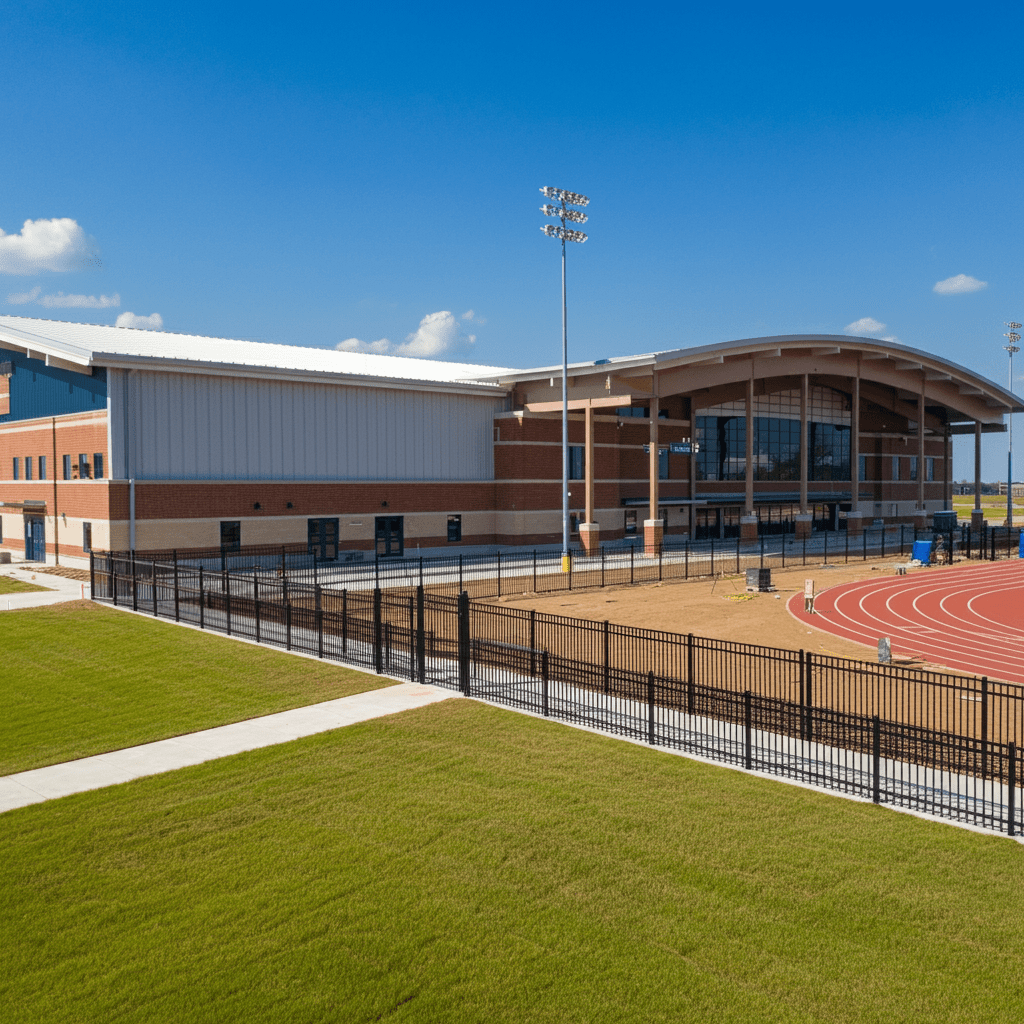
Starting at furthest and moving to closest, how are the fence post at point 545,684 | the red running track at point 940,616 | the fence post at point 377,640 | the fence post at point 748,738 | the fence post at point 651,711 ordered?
the red running track at point 940,616, the fence post at point 377,640, the fence post at point 545,684, the fence post at point 651,711, the fence post at point 748,738

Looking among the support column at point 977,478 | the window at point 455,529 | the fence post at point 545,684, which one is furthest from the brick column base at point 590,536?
the support column at point 977,478

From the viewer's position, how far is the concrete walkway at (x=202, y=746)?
1302cm

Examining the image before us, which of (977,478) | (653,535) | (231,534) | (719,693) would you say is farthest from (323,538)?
(977,478)

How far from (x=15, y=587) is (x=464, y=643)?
26.0 m

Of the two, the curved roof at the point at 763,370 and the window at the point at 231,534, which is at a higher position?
the curved roof at the point at 763,370

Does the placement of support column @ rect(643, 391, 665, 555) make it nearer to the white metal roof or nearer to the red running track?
the white metal roof

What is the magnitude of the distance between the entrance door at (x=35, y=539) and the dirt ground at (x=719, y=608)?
89.7 ft

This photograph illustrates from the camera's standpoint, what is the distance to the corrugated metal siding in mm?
41938

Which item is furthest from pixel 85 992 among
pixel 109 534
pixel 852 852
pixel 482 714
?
pixel 109 534

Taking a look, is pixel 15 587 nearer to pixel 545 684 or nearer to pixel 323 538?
pixel 323 538

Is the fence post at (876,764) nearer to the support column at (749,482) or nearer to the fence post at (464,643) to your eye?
the fence post at (464,643)

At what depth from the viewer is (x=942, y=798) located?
39.8 ft

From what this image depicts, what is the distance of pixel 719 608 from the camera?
107 feet

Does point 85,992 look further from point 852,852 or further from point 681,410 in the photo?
point 681,410
